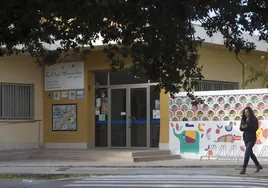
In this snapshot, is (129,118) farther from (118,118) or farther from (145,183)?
(145,183)

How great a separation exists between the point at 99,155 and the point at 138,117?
2653 mm

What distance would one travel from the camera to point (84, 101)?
21844 millimetres

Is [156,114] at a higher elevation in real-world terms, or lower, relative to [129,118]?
higher

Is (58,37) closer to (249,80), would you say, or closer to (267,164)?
(267,164)

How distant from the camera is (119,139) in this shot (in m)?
21.4

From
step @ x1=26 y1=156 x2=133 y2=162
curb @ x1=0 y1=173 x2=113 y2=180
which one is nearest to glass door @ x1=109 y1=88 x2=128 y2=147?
step @ x1=26 y1=156 x2=133 y2=162

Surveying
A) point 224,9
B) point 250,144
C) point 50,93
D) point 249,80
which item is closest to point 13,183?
point 250,144

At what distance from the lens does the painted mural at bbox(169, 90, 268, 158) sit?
57.9 ft

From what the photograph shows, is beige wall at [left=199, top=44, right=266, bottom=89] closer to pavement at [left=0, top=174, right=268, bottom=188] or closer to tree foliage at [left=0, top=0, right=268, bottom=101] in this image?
pavement at [left=0, top=174, right=268, bottom=188]

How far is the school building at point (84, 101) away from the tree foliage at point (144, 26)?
10818mm

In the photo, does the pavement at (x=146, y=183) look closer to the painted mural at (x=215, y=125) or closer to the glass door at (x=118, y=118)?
the painted mural at (x=215, y=125)

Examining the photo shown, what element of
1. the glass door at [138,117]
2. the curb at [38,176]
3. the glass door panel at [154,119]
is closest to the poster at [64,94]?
the glass door at [138,117]

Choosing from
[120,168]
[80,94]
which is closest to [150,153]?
[120,168]

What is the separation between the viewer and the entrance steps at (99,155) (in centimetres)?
1841
